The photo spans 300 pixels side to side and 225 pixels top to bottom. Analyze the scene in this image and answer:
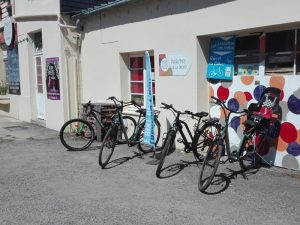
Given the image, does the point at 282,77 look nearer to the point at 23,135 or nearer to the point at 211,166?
the point at 211,166

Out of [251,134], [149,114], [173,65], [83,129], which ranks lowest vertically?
[83,129]

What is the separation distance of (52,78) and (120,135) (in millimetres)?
4532

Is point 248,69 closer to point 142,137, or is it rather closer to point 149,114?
point 149,114

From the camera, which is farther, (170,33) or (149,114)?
→ (170,33)

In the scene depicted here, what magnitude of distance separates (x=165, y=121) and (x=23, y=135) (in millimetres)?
4326

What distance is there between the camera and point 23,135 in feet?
34.9

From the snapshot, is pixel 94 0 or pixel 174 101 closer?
pixel 174 101

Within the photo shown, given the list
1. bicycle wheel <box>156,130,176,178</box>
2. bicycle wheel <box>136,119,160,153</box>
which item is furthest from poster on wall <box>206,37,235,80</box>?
bicycle wheel <box>156,130,176,178</box>

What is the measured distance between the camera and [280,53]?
6355mm

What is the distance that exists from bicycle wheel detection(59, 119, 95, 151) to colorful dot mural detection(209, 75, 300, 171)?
3.18m

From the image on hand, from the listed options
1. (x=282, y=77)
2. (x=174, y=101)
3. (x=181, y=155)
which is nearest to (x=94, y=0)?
(x=174, y=101)

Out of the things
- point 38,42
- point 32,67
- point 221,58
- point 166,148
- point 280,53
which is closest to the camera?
point 166,148

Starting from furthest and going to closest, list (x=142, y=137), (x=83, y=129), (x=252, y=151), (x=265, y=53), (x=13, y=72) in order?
1. (x=13, y=72)
2. (x=83, y=129)
3. (x=142, y=137)
4. (x=265, y=53)
5. (x=252, y=151)

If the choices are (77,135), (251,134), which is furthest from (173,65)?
(77,135)
